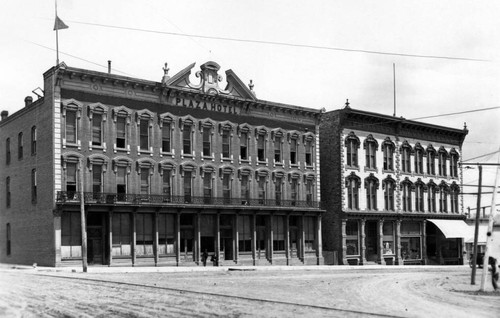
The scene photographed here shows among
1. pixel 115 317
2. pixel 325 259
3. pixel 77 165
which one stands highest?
pixel 77 165

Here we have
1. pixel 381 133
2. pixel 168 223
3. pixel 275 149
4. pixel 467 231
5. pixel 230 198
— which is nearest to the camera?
pixel 168 223

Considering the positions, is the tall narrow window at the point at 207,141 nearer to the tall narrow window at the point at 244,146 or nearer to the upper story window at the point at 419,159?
the tall narrow window at the point at 244,146

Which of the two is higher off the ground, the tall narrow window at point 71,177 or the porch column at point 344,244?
the tall narrow window at point 71,177

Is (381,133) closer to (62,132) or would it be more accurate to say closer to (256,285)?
(62,132)

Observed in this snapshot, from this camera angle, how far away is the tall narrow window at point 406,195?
61594 mm

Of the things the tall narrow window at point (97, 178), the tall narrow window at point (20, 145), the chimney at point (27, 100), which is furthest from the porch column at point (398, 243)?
the chimney at point (27, 100)

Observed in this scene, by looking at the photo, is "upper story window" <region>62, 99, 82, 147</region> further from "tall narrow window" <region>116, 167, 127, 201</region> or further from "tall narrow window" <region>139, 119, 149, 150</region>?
"tall narrow window" <region>139, 119, 149, 150</region>

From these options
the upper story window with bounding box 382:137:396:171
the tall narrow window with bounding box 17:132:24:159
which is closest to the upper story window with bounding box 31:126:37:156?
the tall narrow window with bounding box 17:132:24:159

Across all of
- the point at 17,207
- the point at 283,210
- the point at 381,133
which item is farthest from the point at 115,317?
the point at 381,133

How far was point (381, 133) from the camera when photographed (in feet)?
197

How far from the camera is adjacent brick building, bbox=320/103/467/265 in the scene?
186ft

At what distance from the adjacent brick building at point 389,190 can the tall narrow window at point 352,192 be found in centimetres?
9

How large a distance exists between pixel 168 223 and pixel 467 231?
109ft

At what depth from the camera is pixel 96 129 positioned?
42688mm
